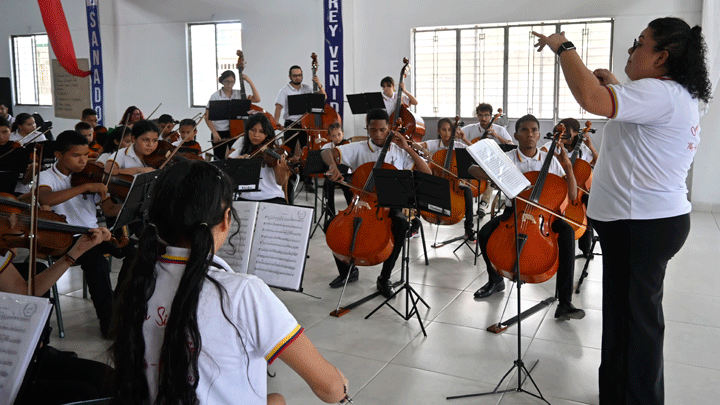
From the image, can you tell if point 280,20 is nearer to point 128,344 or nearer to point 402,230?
point 402,230

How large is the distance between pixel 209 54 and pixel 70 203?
6528 mm

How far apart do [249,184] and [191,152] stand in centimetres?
131

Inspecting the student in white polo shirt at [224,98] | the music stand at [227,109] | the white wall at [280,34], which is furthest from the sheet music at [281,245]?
the white wall at [280,34]

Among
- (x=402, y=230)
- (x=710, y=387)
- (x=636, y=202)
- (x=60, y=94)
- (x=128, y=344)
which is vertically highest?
(x=60, y=94)

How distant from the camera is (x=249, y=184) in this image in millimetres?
3670

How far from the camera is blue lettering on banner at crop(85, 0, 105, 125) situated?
9.60 meters

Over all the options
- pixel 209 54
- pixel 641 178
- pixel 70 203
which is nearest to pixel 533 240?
pixel 641 178

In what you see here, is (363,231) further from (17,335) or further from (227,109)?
(227,109)

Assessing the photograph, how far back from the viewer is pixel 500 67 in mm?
7777

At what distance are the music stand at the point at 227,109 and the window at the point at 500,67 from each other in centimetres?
322

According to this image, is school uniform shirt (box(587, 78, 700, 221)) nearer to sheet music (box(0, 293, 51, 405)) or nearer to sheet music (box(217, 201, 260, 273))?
sheet music (box(217, 201, 260, 273))

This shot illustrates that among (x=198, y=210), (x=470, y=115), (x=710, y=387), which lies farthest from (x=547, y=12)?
(x=198, y=210)

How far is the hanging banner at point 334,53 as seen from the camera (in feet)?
24.9

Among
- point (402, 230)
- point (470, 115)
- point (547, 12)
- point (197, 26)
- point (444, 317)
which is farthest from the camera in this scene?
point (197, 26)
